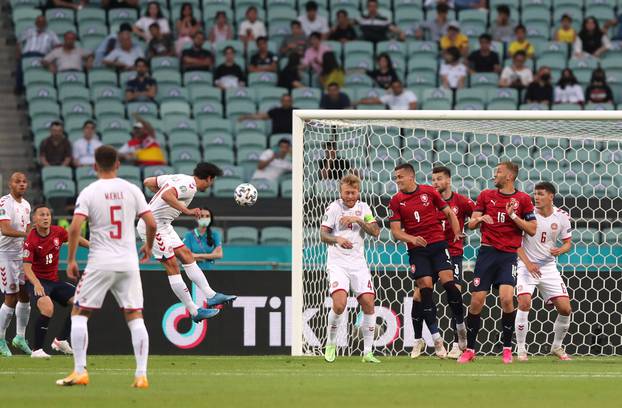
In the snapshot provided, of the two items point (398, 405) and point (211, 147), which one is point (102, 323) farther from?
point (398, 405)

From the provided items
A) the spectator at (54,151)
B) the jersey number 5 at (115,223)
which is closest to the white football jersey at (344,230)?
the jersey number 5 at (115,223)

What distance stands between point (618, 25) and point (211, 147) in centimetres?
799

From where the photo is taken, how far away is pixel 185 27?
24.1m

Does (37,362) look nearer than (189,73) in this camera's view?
Yes

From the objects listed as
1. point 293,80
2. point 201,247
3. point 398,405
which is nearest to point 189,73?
point 293,80

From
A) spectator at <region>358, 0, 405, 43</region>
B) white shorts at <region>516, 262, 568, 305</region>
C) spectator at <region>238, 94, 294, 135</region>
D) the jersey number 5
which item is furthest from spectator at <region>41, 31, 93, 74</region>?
the jersey number 5

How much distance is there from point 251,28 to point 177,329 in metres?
8.66

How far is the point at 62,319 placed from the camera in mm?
16953

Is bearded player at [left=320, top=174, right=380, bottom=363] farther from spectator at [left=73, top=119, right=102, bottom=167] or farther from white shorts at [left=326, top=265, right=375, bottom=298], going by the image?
spectator at [left=73, top=119, right=102, bottom=167]

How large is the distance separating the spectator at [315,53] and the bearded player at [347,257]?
9481 millimetres

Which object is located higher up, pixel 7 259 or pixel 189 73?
pixel 189 73

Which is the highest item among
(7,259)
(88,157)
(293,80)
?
(293,80)

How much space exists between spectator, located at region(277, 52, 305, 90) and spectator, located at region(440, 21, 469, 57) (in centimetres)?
260

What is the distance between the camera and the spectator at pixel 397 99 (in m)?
22.1
